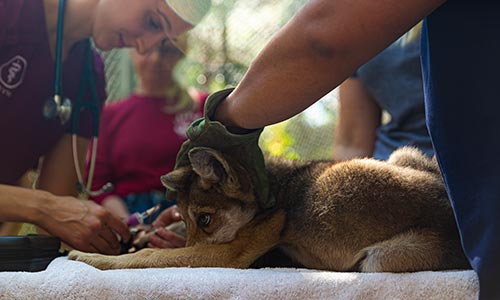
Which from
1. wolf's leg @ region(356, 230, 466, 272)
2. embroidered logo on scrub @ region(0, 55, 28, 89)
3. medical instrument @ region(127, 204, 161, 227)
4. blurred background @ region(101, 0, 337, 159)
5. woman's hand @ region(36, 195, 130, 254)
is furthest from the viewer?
blurred background @ region(101, 0, 337, 159)

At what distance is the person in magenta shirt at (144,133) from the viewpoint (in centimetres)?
399

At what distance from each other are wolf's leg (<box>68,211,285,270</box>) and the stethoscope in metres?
0.82

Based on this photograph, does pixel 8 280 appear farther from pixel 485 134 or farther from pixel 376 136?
pixel 376 136

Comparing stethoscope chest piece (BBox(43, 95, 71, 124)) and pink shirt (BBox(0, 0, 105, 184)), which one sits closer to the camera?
pink shirt (BBox(0, 0, 105, 184))

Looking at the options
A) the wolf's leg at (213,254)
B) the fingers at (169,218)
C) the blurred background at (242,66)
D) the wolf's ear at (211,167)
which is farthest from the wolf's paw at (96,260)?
the blurred background at (242,66)

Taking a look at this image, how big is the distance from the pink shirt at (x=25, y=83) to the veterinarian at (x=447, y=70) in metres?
1.25

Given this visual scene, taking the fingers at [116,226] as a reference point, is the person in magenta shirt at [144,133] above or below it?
below

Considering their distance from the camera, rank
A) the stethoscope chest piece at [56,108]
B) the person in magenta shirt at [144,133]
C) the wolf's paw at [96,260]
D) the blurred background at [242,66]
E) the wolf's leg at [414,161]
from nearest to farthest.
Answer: the wolf's paw at [96,260] → the wolf's leg at [414,161] → the stethoscope chest piece at [56,108] → the person in magenta shirt at [144,133] → the blurred background at [242,66]

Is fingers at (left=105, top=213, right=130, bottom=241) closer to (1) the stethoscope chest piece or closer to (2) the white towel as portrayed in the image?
(1) the stethoscope chest piece

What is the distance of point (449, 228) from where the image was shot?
1.86 meters

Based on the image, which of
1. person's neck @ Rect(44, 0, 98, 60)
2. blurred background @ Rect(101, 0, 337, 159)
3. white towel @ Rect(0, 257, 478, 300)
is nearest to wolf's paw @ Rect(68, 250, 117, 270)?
white towel @ Rect(0, 257, 478, 300)

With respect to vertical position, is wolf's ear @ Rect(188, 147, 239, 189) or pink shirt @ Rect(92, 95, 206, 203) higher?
wolf's ear @ Rect(188, 147, 239, 189)

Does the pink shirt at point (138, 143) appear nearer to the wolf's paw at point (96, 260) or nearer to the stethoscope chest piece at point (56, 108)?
the stethoscope chest piece at point (56, 108)

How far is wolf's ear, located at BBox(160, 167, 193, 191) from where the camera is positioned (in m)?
2.15
